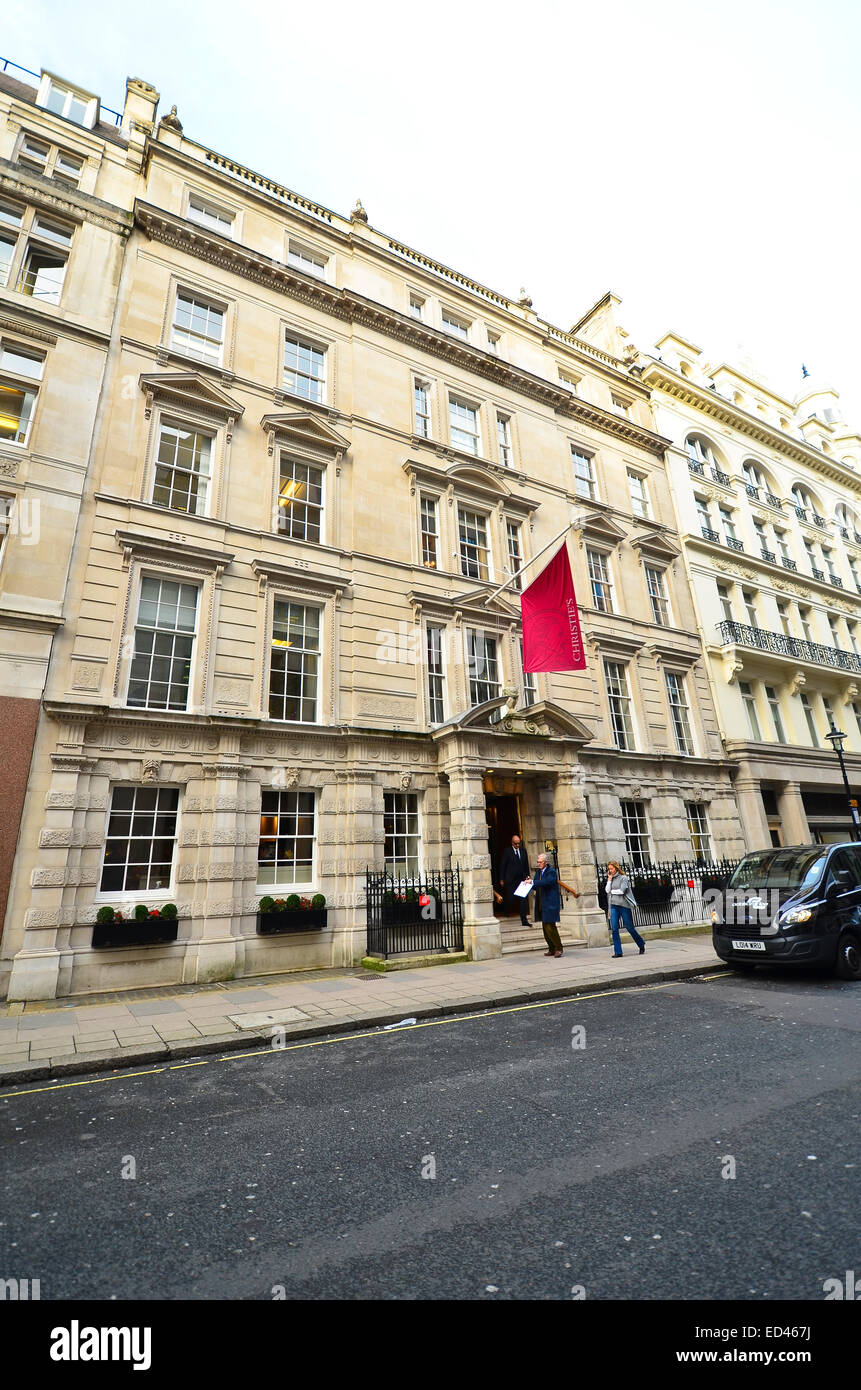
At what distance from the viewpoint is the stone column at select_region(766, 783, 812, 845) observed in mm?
21534

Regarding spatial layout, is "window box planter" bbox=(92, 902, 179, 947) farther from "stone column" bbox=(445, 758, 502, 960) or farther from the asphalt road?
"stone column" bbox=(445, 758, 502, 960)

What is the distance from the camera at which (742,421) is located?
29281 millimetres

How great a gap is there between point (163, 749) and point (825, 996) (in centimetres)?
1198

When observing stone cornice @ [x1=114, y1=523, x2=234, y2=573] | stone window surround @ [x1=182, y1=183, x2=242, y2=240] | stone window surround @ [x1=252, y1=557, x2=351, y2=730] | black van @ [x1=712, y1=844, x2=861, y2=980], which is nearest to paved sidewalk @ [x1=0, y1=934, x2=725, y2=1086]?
black van @ [x1=712, y1=844, x2=861, y2=980]

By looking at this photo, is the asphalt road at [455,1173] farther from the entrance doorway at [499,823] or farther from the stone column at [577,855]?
the entrance doorway at [499,823]

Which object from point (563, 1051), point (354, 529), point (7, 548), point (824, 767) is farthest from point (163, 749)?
point (824, 767)

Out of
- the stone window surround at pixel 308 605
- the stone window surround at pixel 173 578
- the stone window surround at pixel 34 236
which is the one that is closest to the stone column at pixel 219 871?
the stone window surround at pixel 173 578

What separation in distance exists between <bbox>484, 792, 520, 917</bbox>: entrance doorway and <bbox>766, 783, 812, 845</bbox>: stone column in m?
11.5

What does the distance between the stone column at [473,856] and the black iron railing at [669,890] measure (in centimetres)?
424

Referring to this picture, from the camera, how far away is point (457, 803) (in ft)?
45.6

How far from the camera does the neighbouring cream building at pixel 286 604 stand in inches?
457
